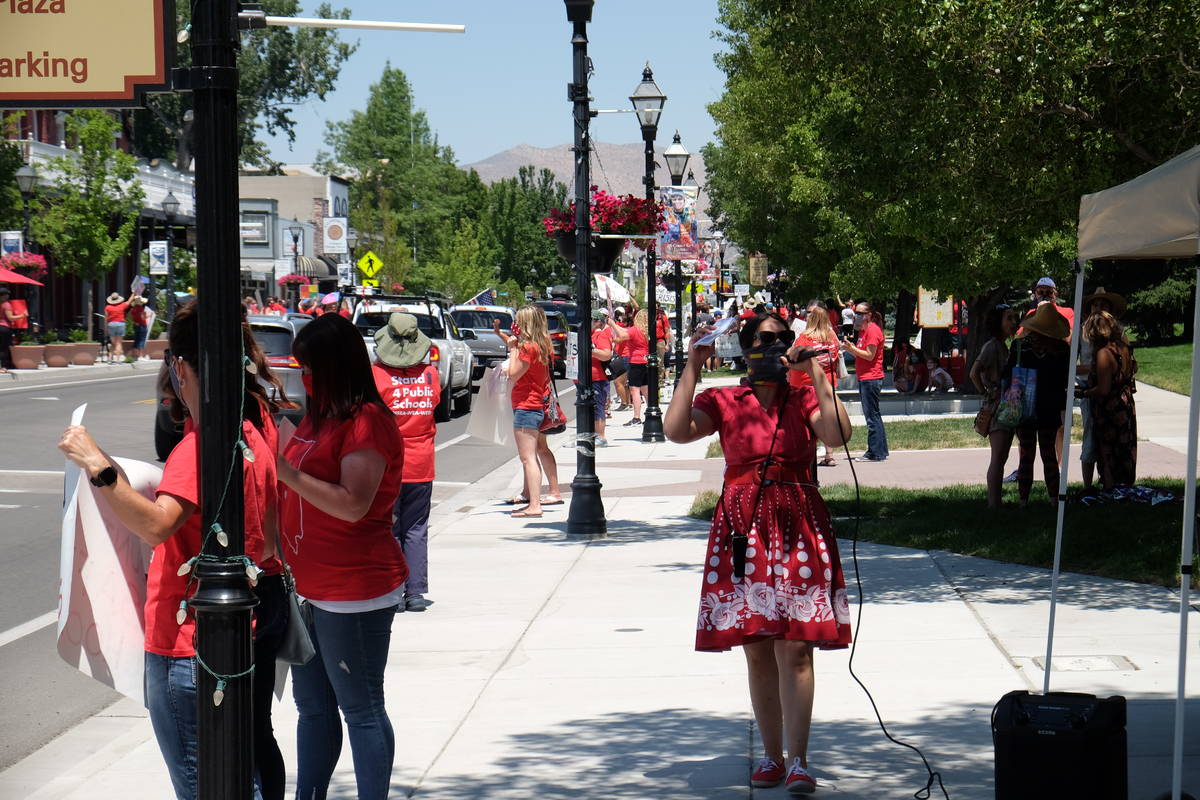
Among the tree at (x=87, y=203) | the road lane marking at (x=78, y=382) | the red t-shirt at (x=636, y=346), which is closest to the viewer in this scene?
the red t-shirt at (x=636, y=346)

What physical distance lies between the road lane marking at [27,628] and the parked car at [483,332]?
24.6 m

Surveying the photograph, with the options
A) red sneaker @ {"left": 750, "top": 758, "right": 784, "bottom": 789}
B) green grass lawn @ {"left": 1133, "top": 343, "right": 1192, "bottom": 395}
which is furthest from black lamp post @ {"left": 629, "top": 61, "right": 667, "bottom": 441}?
red sneaker @ {"left": 750, "top": 758, "right": 784, "bottom": 789}

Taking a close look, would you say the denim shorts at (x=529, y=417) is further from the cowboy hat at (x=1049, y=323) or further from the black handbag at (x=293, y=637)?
the black handbag at (x=293, y=637)

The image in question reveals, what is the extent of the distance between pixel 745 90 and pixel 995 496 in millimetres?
22889

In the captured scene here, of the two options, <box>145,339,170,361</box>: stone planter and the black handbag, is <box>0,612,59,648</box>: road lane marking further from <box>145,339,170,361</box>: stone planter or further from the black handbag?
<box>145,339,170,361</box>: stone planter

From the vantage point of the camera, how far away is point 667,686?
25.2 ft

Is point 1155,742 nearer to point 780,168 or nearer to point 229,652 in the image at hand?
point 229,652

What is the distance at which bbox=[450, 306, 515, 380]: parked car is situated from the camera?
124 feet

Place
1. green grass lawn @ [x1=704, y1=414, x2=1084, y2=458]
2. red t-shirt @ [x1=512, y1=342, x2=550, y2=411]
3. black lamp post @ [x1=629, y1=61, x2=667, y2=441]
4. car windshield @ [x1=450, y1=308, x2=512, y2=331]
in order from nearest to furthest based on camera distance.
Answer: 1. red t-shirt @ [x1=512, y1=342, x2=550, y2=411]
2. green grass lawn @ [x1=704, y1=414, x2=1084, y2=458]
3. black lamp post @ [x1=629, y1=61, x2=667, y2=441]
4. car windshield @ [x1=450, y1=308, x2=512, y2=331]

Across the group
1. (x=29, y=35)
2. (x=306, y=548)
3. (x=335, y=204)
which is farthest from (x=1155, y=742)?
(x=335, y=204)

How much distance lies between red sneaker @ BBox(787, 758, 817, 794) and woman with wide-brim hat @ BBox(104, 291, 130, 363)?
4087cm

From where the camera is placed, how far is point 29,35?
4238 millimetres

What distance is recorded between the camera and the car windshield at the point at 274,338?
20.3m

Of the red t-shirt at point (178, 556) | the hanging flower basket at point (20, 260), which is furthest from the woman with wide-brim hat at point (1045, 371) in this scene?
the hanging flower basket at point (20, 260)
